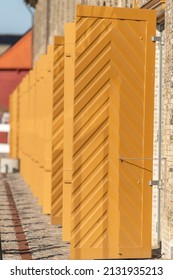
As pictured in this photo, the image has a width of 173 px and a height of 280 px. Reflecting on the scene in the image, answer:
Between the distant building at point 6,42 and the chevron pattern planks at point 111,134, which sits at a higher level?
the distant building at point 6,42

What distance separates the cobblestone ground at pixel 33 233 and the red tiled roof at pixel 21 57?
36.2 m

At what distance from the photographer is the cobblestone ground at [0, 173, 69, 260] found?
1184cm

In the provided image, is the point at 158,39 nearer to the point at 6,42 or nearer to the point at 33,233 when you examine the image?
Result: the point at 33,233

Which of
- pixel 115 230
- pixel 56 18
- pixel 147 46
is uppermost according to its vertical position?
pixel 56 18

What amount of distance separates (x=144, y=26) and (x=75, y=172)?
1.98 meters

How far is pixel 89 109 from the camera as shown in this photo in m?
10.9

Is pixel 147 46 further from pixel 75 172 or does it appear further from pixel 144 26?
pixel 75 172

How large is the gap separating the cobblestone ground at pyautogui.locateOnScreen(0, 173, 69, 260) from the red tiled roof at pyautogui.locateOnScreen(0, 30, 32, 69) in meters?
36.2

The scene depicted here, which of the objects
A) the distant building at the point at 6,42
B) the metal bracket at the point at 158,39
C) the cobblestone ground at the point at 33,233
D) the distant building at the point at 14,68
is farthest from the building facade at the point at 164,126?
the distant building at the point at 6,42

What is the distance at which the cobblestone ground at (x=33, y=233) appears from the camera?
11836mm

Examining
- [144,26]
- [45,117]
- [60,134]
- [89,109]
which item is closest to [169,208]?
[89,109]

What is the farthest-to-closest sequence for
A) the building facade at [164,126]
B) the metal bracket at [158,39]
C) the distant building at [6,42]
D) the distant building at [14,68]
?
the distant building at [6,42] < the distant building at [14,68] < the metal bracket at [158,39] < the building facade at [164,126]

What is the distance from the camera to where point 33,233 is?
46.2 feet

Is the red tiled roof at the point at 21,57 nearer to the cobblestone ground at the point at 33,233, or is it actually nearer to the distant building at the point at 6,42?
the distant building at the point at 6,42
